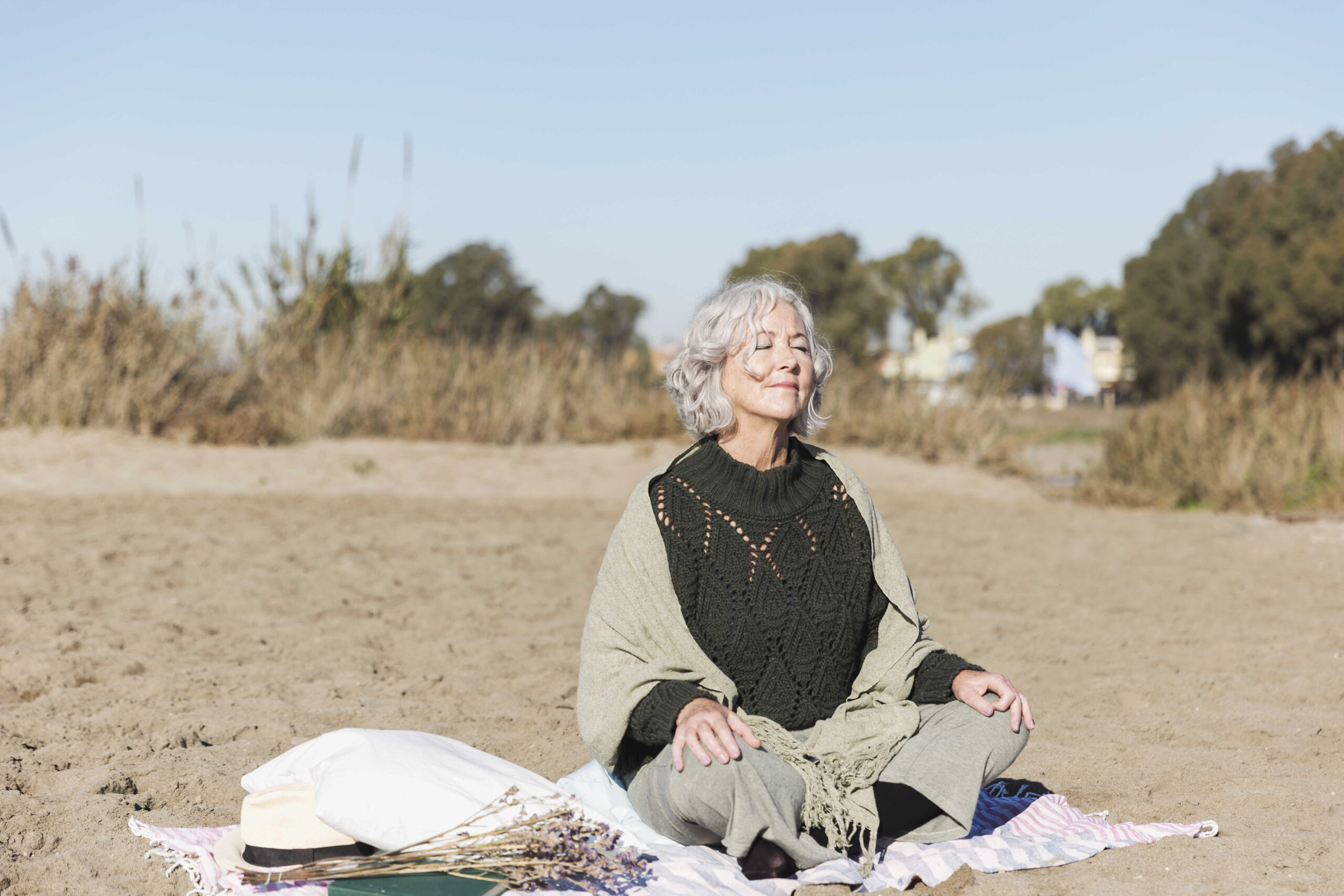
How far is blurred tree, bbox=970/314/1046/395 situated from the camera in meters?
14.7

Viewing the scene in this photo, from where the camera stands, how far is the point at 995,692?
109 inches

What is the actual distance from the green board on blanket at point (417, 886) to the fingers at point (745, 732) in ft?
1.90

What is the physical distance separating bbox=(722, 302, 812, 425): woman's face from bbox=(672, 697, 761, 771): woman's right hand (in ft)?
2.47

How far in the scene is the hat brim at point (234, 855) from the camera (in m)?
2.48

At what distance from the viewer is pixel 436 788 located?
2488 mm

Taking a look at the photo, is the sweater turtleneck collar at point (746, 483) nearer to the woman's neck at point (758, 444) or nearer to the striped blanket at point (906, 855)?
the woman's neck at point (758, 444)

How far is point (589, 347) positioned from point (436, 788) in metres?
12.2

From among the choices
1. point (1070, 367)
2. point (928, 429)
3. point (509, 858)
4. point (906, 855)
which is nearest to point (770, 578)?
point (906, 855)

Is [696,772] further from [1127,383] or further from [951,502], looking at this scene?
[1127,383]

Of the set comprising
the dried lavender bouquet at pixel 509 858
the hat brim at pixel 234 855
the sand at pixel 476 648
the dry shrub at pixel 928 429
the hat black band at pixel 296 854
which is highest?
the dry shrub at pixel 928 429

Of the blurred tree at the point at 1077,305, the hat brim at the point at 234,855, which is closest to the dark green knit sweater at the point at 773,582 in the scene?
the hat brim at the point at 234,855

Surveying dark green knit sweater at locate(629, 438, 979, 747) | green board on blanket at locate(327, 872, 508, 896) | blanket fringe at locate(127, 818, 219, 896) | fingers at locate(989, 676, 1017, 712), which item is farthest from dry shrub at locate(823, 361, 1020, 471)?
green board on blanket at locate(327, 872, 508, 896)

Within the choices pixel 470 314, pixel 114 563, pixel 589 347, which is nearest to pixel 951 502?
pixel 589 347

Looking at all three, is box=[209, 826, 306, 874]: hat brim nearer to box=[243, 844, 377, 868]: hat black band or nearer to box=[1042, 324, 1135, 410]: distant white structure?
box=[243, 844, 377, 868]: hat black band
